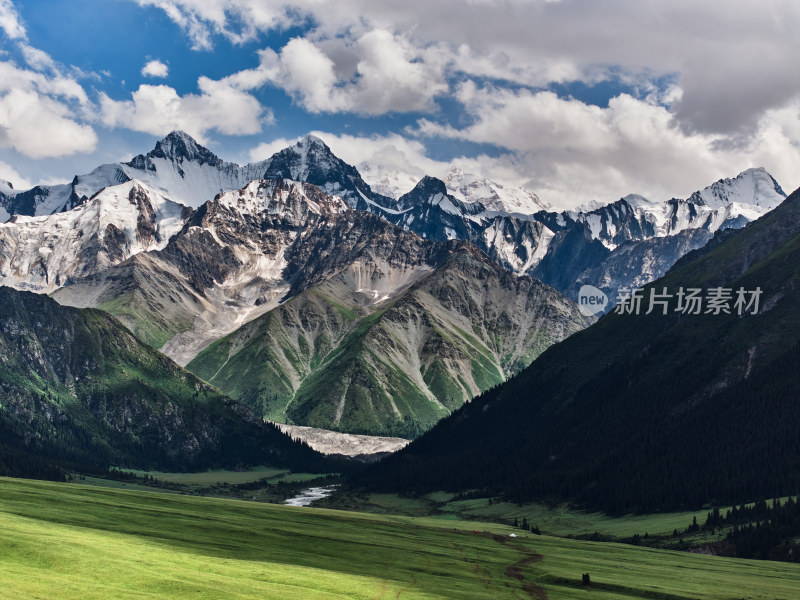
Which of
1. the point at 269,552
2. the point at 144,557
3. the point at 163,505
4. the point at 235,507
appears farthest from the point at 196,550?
the point at 235,507

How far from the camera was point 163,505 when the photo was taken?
17950 cm

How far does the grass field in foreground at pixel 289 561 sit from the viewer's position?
81.2 m

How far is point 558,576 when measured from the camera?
126m

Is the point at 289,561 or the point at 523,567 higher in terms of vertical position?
the point at 289,561

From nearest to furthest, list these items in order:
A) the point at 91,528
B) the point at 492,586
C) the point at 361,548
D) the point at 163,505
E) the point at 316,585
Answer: the point at 316,585
the point at 492,586
the point at 91,528
the point at 361,548
the point at 163,505

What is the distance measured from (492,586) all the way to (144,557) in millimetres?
47291

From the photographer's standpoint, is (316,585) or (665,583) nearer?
(316,585)

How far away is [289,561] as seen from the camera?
117 meters

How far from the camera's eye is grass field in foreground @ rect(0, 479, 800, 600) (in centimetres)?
8119

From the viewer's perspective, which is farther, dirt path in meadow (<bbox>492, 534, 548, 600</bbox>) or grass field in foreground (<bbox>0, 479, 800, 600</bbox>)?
dirt path in meadow (<bbox>492, 534, 548, 600</bbox>)

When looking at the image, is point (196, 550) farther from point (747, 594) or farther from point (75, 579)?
point (747, 594)

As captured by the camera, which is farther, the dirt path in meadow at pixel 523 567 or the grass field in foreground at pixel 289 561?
the dirt path in meadow at pixel 523 567

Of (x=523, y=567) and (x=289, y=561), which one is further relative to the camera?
(x=523, y=567)

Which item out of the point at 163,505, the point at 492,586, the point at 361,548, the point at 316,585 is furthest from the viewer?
the point at 163,505
